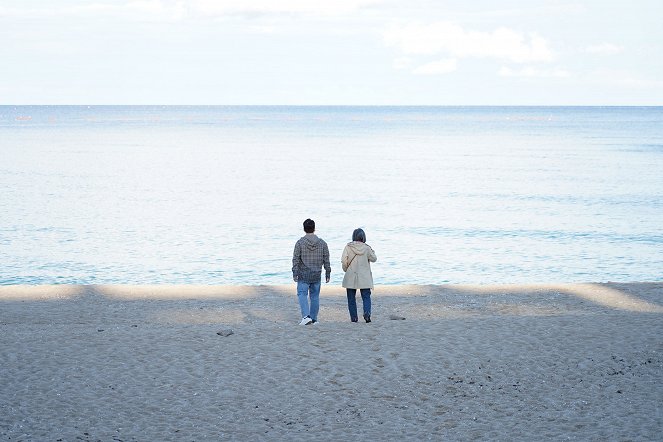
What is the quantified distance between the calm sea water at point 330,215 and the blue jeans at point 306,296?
945 centimetres

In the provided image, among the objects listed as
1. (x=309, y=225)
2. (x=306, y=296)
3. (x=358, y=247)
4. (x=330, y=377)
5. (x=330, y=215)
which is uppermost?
(x=309, y=225)

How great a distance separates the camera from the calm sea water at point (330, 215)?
24.8 m

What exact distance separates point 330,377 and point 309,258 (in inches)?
87.9

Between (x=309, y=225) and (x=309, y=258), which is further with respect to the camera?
(x=309, y=258)

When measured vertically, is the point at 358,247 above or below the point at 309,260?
above

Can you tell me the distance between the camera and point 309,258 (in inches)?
500

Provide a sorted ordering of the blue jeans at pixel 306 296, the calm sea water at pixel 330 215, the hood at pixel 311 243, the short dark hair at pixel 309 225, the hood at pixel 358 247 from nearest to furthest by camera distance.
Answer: the short dark hair at pixel 309 225
the hood at pixel 311 243
the hood at pixel 358 247
the blue jeans at pixel 306 296
the calm sea water at pixel 330 215

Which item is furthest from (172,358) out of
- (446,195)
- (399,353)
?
(446,195)

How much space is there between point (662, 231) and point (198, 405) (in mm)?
25917

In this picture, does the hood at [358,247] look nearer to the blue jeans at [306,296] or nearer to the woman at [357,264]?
the woman at [357,264]

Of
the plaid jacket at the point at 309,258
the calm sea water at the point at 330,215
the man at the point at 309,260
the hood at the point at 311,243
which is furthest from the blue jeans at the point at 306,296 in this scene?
the calm sea water at the point at 330,215

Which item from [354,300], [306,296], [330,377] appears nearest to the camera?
[330,377]

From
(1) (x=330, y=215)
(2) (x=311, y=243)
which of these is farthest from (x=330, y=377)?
(1) (x=330, y=215)

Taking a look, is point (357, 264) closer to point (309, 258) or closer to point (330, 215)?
point (309, 258)
